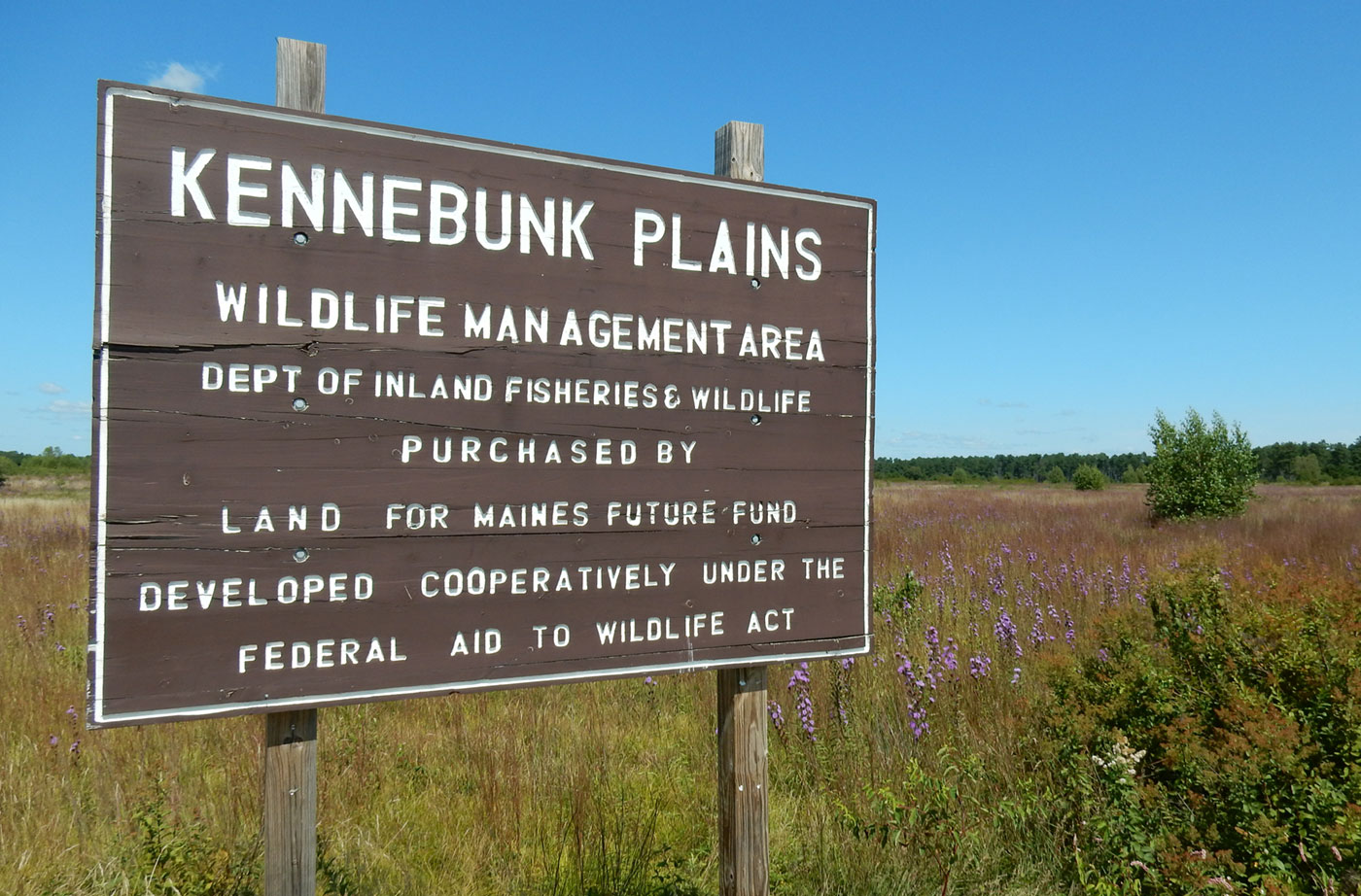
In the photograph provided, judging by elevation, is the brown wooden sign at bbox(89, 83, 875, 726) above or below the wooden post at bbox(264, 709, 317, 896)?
above

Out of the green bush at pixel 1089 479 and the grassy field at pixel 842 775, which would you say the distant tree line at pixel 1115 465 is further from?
the grassy field at pixel 842 775

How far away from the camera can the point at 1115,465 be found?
138 m

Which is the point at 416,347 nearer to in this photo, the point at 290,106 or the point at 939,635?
the point at 290,106

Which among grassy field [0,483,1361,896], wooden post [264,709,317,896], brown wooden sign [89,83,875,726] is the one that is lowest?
grassy field [0,483,1361,896]

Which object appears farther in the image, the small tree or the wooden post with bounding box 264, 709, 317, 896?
the small tree

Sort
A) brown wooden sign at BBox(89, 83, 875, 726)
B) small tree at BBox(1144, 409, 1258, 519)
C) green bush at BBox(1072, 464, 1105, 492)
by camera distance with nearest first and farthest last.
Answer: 1. brown wooden sign at BBox(89, 83, 875, 726)
2. small tree at BBox(1144, 409, 1258, 519)
3. green bush at BBox(1072, 464, 1105, 492)

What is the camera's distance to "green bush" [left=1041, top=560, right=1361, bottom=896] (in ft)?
8.43

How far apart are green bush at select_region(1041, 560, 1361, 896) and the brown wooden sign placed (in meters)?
1.33

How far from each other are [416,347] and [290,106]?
68 cm

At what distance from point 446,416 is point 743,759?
144 cm

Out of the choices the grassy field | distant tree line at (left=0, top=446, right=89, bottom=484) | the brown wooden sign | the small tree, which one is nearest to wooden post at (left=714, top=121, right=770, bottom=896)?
the brown wooden sign

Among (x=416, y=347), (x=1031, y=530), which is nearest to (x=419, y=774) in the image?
(x=416, y=347)

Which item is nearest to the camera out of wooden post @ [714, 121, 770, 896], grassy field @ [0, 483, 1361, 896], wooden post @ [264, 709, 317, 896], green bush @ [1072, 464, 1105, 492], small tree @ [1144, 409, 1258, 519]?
wooden post @ [264, 709, 317, 896]

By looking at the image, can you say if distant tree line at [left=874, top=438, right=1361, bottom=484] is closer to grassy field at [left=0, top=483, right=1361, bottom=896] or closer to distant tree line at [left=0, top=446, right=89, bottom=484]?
grassy field at [left=0, top=483, right=1361, bottom=896]
